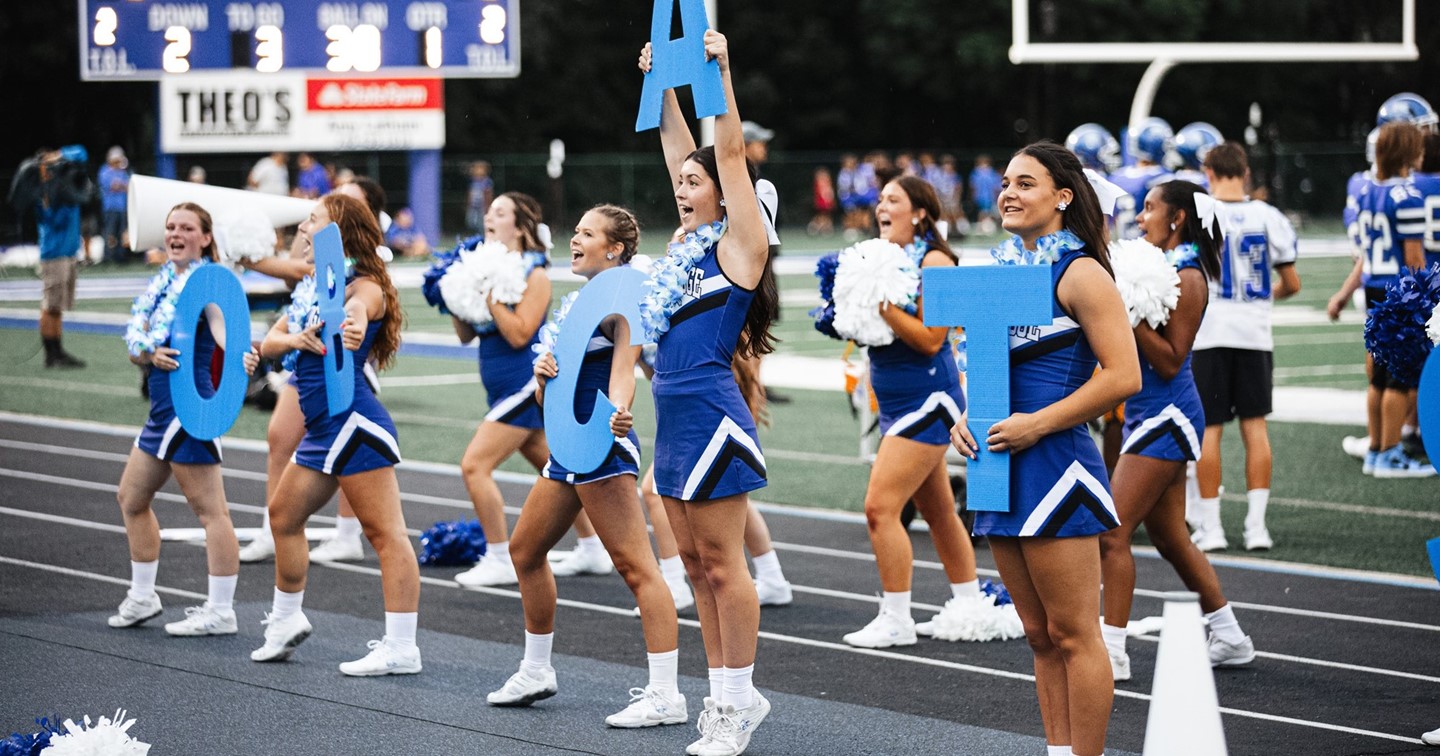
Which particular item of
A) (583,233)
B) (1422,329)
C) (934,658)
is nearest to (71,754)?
(583,233)

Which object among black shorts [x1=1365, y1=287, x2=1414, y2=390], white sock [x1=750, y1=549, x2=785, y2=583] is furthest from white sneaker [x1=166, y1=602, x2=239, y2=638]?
black shorts [x1=1365, y1=287, x2=1414, y2=390]

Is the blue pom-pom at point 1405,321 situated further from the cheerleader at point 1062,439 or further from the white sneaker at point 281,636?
the white sneaker at point 281,636

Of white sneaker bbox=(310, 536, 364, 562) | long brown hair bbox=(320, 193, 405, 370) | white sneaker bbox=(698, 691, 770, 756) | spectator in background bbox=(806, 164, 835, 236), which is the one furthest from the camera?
spectator in background bbox=(806, 164, 835, 236)

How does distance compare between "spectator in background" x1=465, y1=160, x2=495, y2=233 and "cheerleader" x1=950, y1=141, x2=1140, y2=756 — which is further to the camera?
"spectator in background" x1=465, y1=160, x2=495, y2=233

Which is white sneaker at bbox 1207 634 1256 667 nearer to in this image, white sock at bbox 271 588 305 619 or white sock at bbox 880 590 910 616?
white sock at bbox 880 590 910 616

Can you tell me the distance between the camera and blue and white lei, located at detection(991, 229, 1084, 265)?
14.4 ft

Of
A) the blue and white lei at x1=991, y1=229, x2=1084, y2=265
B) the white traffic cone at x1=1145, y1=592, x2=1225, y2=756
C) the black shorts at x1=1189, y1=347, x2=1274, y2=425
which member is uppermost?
the blue and white lei at x1=991, y1=229, x2=1084, y2=265

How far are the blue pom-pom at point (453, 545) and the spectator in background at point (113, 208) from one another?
22366mm

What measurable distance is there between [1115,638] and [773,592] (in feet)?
6.37

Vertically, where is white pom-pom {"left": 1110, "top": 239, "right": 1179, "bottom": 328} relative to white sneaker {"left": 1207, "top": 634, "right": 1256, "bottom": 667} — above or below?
above

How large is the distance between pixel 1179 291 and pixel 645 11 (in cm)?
4514

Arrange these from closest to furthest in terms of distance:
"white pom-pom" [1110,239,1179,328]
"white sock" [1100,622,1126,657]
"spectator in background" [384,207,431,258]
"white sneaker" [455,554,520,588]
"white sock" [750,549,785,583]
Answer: "white pom-pom" [1110,239,1179,328] → "white sock" [1100,622,1126,657] → "white sock" [750,549,785,583] → "white sneaker" [455,554,520,588] → "spectator in background" [384,207,431,258]

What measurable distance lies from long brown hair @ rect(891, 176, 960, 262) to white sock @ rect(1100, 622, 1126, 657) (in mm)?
1684

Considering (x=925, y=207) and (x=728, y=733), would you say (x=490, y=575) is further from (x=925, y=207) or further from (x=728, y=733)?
(x=728, y=733)
